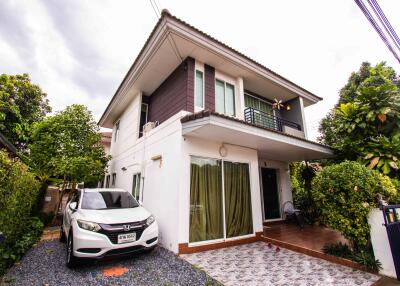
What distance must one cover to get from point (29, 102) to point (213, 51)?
56.2 feet

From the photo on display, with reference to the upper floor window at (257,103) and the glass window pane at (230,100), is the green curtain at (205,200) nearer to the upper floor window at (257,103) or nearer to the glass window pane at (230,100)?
the glass window pane at (230,100)

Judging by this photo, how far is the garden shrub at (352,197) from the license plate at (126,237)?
4418 mm

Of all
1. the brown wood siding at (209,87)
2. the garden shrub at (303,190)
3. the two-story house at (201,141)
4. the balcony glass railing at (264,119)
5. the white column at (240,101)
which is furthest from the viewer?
the garden shrub at (303,190)

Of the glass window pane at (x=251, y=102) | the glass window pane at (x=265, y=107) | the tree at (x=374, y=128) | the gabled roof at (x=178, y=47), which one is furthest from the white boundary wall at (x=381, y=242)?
the glass window pane at (x=265, y=107)

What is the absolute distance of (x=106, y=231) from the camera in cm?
391

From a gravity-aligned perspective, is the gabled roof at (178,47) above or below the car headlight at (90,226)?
above

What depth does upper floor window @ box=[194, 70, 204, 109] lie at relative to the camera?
21.1ft

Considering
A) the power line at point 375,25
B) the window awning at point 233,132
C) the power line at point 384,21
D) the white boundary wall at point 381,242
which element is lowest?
the white boundary wall at point 381,242

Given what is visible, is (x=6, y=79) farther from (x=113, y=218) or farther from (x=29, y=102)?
(x=113, y=218)

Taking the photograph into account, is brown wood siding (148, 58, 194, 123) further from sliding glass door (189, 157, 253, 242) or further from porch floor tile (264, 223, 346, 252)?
porch floor tile (264, 223, 346, 252)

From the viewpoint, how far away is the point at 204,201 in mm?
5473

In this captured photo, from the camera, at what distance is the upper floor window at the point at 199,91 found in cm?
644

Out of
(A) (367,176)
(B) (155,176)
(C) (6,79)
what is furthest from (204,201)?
(C) (6,79)

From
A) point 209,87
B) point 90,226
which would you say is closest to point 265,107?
point 209,87
